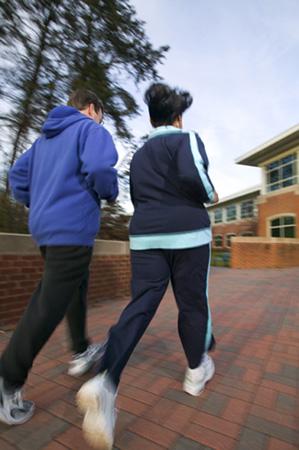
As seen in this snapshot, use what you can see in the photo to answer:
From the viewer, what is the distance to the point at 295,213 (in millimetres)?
21172

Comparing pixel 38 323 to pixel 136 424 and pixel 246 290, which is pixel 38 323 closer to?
pixel 136 424

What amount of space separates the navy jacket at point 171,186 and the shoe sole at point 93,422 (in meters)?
0.87

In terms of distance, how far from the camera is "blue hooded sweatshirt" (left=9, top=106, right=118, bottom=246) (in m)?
1.74

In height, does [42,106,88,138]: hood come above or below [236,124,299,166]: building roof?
below

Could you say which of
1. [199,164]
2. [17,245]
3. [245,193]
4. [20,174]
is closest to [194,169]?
[199,164]

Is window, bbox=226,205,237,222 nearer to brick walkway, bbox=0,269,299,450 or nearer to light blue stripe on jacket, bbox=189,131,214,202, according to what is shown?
brick walkway, bbox=0,269,299,450

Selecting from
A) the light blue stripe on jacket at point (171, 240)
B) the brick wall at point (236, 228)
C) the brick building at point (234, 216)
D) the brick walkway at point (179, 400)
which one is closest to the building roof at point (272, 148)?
the brick wall at point (236, 228)

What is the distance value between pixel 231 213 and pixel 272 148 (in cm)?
1532

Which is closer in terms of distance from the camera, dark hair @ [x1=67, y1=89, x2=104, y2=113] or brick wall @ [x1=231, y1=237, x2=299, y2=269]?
dark hair @ [x1=67, y1=89, x2=104, y2=113]

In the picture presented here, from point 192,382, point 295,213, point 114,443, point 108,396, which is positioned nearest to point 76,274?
point 108,396

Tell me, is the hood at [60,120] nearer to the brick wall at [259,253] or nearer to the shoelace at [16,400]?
the shoelace at [16,400]

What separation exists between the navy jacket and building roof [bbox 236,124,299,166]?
20997 mm

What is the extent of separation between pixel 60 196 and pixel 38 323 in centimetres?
67

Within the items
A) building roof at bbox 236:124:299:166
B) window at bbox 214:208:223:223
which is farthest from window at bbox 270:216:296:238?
window at bbox 214:208:223:223
